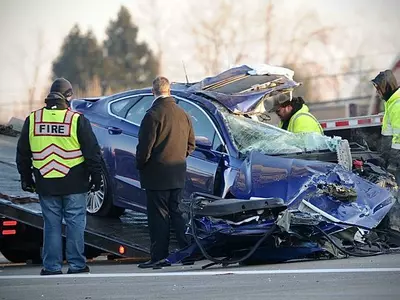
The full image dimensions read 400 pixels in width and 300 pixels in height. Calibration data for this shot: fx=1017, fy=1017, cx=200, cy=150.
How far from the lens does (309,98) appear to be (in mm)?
35188

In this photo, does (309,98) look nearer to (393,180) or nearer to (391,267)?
(393,180)

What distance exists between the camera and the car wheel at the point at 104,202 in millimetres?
11359

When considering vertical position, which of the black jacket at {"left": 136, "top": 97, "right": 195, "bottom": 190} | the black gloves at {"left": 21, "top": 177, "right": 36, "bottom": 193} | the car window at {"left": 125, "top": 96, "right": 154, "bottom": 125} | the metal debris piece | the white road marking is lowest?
the white road marking

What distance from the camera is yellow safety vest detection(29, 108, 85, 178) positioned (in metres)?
9.33

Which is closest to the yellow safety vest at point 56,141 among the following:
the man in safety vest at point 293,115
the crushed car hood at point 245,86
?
the crushed car hood at point 245,86

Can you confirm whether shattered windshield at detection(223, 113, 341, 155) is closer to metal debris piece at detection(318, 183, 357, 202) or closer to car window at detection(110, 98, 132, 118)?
metal debris piece at detection(318, 183, 357, 202)

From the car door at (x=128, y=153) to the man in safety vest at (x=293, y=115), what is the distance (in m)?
1.60

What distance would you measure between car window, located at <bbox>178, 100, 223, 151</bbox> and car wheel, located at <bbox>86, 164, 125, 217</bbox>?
123cm

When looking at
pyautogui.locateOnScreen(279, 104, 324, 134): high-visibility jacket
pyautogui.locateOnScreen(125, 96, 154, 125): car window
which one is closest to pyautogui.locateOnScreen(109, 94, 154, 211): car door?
pyautogui.locateOnScreen(125, 96, 154, 125): car window

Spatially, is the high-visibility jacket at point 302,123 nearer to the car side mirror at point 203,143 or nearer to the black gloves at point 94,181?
the car side mirror at point 203,143

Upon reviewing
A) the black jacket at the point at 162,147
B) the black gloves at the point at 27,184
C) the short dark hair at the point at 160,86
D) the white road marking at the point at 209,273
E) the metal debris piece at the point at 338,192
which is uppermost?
the short dark hair at the point at 160,86

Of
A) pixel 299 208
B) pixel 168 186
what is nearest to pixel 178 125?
pixel 168 186

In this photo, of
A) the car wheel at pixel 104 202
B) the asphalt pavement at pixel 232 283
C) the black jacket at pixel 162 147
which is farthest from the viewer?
the car wheel at pixel 104 202

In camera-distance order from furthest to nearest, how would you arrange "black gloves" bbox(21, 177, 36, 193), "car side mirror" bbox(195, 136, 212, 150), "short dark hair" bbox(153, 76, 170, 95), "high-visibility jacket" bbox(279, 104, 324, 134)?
"high-visibility jacket" bbox(279, 104, 324, 134) < "car side mirror" bbox(195, 136, 212, 150) < "short dark hair" bbox(153, 76, 170, 95) < "black gloves" bbox(21, 177, 36, 193)
